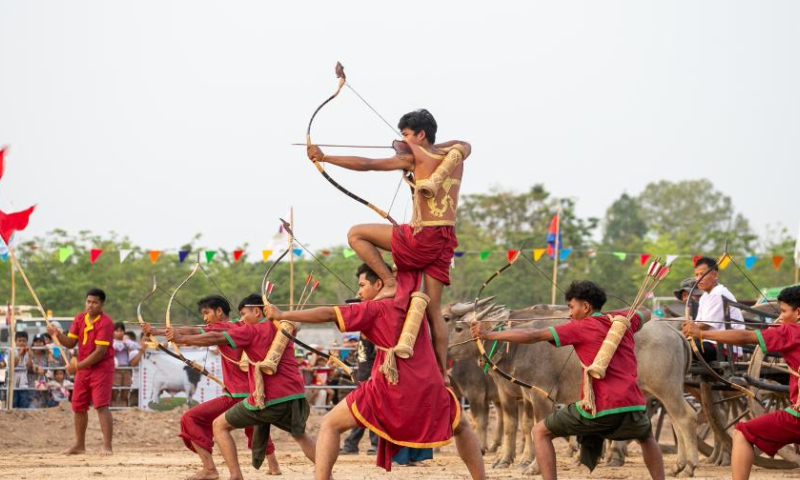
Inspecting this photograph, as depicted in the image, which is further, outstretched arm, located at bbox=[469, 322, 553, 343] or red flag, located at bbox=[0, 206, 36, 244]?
red flag, located at bbox=[0, 206, 36, 244]

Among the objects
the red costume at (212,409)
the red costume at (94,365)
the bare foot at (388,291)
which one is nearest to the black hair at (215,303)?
the red costume at (212,409)

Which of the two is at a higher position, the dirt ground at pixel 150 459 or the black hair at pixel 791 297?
the black hair at pixel 791 297

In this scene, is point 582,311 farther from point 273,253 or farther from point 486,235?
point 486,235

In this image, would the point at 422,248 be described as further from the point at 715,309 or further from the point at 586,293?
the point at 715,309

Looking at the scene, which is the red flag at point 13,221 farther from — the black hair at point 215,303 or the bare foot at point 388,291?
the bare foot at point 388,291

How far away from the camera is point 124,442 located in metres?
18.0

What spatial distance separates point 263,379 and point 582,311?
2.97 metres

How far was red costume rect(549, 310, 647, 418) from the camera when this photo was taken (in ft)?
28.5

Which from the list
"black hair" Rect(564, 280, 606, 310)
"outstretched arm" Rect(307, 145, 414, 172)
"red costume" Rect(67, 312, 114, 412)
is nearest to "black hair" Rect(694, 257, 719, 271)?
"black hair" Rect(564, 280, 606, 310)

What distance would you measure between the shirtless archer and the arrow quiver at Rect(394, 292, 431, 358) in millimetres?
211

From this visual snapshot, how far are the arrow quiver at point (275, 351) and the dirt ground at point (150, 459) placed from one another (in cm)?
195

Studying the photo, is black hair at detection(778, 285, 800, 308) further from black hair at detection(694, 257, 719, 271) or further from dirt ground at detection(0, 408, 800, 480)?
dirt ground at detection(0, 408, 800, 480)

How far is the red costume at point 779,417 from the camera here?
27.1ft

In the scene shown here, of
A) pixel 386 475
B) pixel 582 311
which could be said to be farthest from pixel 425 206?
pixel 386 475
